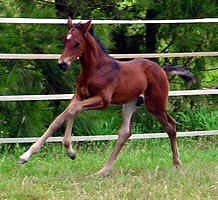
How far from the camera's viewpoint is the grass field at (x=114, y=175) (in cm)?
413

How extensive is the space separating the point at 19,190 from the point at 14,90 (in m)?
2.38

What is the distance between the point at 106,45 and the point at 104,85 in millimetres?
2248

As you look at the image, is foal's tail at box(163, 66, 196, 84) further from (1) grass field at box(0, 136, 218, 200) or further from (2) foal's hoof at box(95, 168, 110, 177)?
(2) foal's hoof at box(95, 168, 110, 177)

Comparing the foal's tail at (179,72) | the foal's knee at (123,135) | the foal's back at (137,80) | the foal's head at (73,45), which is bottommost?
the foal's knee at (123,135)

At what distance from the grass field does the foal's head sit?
1.07 metres

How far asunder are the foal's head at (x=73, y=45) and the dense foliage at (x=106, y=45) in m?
1.86

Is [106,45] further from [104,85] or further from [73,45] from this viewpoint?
[73,45]

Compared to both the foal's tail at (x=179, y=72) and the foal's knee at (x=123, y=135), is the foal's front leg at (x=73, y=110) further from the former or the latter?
the foal's tail at (x=179, y=72)

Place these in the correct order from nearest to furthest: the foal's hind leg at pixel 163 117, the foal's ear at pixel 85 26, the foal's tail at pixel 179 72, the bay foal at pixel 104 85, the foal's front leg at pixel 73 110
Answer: the foal's front leg at pixel 73 110 → the bay foal at pixel 104 85 → the foal's ear at pixel 85 26 → the foal's hind leg at pixel 163 117 → the foal's tail at pixel 179 72

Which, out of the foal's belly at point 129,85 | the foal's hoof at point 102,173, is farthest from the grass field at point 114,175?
the foal's belly at point 129,85

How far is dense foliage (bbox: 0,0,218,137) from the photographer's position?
6.44 metres

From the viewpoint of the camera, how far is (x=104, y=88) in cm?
478

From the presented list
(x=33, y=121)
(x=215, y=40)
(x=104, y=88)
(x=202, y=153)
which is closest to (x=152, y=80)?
(x=104, y=88)

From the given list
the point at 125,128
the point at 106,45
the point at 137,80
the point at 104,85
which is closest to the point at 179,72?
the point at 137,80
